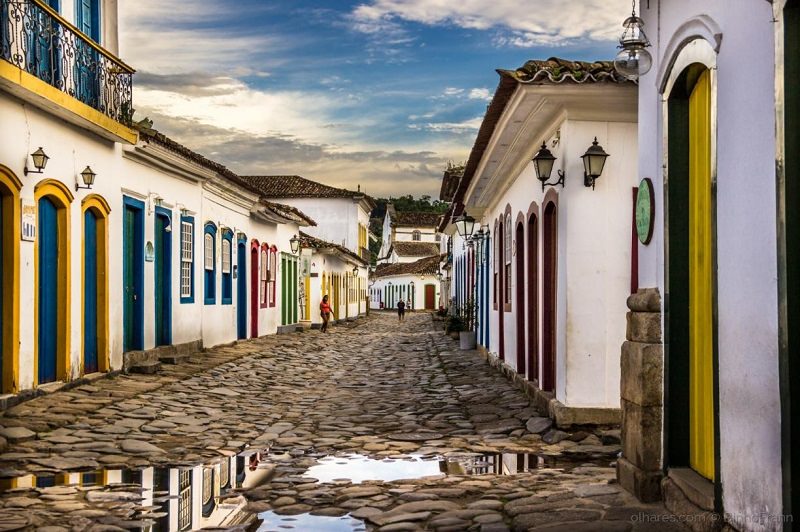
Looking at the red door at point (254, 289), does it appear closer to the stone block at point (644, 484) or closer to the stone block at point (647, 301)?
the stone block at point (647, 301)

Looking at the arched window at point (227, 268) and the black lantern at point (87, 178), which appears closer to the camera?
the black lantern at point (87, 178)

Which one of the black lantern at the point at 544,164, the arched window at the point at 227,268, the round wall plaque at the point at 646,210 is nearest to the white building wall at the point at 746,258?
the round wall plaque at the point at 646,210

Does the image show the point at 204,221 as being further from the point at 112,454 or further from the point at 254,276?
the point at 112,454

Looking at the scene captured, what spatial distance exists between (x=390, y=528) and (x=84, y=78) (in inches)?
343

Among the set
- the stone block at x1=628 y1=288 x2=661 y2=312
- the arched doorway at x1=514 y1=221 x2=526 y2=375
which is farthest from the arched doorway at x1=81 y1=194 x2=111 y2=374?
the stone block at x1=628 y1=288 x2=661 y2=312

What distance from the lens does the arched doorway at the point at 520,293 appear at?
12211 millimetres

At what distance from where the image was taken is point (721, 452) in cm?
429

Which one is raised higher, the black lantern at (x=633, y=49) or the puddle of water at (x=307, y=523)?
the black lantern at (x=633, y=49)

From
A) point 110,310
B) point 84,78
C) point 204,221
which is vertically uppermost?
point 84,78

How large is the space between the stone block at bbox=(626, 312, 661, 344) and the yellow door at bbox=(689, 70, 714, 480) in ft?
0.88

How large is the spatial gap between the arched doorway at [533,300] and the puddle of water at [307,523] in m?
6.07

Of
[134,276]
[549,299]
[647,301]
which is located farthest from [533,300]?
[134,276]

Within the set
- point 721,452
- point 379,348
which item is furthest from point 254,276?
point 721,452

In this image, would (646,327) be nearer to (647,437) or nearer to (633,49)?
(647,437)
